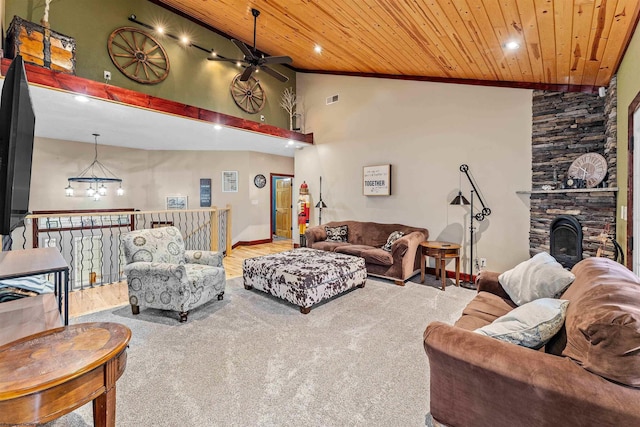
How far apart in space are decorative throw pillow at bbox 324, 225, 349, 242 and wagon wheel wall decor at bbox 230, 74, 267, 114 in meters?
2.88

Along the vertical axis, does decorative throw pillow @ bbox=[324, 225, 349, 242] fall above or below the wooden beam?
below

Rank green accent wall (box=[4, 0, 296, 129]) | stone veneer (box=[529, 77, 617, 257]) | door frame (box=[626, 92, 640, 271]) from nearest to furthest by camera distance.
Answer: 1. door frame (box=[626, 92, 640, 271])
2. stone veneer (box=[529, 77, 617, 257])
3. green accent wall (box=[4, 0, 296, 129])

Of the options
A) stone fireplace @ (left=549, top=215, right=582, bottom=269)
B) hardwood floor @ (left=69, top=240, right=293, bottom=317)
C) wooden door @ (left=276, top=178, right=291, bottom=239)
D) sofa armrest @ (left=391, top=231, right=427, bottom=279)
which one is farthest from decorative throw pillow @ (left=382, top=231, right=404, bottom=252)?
wooden door @ (left=276, top=178, right=291, bottom=239)

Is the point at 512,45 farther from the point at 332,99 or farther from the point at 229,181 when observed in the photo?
the point at 229,181

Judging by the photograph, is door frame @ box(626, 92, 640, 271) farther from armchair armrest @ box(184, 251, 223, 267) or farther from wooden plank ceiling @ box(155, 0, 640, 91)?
armchair armrest @ box(184, 251, 223, 267)

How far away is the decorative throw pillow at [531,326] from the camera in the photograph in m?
1.41

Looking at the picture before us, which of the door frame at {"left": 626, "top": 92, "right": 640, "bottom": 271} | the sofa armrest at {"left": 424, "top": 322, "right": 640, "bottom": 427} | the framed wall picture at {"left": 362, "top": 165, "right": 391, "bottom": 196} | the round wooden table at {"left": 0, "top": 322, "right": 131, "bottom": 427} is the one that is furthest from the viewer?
the framed wall picture at {"left": 362, "top": 165, "right": 391, "bottom": 196}

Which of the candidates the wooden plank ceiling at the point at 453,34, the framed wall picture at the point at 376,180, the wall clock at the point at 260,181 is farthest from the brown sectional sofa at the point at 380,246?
the wall clock at the point at 260,181

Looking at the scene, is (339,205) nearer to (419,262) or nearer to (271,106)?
(419,262)

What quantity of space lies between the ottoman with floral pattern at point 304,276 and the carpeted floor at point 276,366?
17 centimetres

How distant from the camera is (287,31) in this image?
14.7 ft

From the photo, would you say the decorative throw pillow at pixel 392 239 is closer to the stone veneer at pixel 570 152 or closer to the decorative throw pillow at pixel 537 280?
the stone veneer at pixel 570 152

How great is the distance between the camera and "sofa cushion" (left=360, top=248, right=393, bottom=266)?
4.32 metres

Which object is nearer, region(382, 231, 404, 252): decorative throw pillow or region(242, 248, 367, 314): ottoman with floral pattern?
region(242, 248, 367, 314): ottoman with floral pattern
